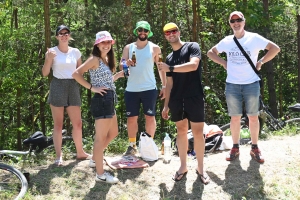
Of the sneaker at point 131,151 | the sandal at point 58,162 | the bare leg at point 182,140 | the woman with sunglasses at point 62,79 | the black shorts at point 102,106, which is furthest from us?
the sneaker at point 131,151

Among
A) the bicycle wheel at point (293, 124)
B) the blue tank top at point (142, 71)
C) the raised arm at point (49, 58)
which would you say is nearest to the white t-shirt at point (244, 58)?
the blue tank top at point (142, 71)

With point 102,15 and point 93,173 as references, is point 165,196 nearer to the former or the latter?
point 93,173

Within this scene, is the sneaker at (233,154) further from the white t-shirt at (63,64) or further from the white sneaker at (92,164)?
the white t-shirt at (63,64)

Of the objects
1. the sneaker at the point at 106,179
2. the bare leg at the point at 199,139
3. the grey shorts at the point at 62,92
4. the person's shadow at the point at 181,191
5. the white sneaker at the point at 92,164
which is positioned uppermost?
the grey shorts at the point at 62,92

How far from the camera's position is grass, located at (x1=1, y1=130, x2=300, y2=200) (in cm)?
435

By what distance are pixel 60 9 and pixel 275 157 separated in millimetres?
6570

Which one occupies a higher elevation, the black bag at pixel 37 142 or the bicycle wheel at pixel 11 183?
the black bag at pixel 37 142

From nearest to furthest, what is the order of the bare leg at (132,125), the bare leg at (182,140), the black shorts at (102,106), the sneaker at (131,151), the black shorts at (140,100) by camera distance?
1. the black shorts at (102,106)
2. the bare leg at (182,140)
3. the black shorts at (140,100)
4. the bare leg at (132,125)
5. the sneaker at (131,151)

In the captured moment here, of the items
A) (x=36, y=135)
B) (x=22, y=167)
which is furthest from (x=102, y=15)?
(x=22, y=167)

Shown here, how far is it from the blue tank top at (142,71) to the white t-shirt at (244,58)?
1.11 metres

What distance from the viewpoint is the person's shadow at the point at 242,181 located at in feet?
14.4

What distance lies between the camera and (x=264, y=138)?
21.8ft

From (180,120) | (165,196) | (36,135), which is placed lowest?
(165,196)

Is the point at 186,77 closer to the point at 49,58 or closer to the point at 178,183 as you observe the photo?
the point at 178,183
